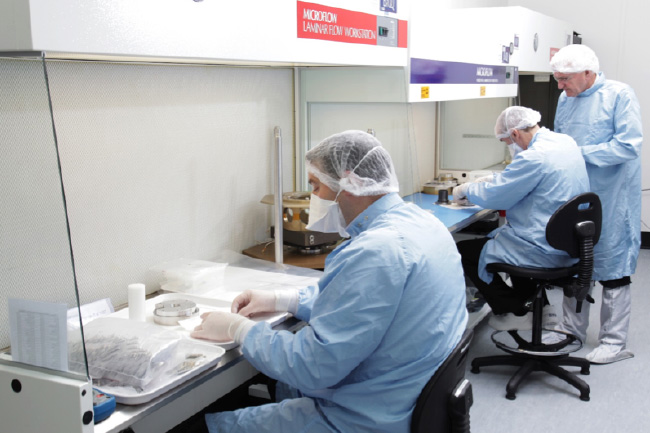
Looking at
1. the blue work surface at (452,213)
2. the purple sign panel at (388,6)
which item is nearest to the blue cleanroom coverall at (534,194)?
the blue work surface at (452,213)

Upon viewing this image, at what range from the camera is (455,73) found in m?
3.23

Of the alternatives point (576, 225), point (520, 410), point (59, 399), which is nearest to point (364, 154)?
point (59, 399)

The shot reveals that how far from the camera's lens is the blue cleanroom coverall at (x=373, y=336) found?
1427 mm

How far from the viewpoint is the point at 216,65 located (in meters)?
2.29

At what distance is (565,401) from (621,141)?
1.28 m

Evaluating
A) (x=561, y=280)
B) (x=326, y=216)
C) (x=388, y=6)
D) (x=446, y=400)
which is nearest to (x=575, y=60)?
(x=561, y=280)

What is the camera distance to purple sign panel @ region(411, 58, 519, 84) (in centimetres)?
277

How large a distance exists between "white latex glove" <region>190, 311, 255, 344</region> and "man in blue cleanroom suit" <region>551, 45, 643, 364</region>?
228cm

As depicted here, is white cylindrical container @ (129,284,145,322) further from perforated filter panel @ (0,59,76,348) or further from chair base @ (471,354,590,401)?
chair base @ (471,354,590,401)

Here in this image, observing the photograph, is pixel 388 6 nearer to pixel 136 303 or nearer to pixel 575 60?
pixel 575 60

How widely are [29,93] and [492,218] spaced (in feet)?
10.2

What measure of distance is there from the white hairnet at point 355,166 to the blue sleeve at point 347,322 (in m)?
0.22

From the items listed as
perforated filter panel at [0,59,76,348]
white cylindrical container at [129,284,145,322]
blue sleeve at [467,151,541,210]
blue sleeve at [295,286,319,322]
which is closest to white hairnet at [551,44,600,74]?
blue sleeve at [467,151,541,210]

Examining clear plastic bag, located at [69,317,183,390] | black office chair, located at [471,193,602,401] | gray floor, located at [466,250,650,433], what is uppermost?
clear plastic bag, located at [69,317,183,390]
